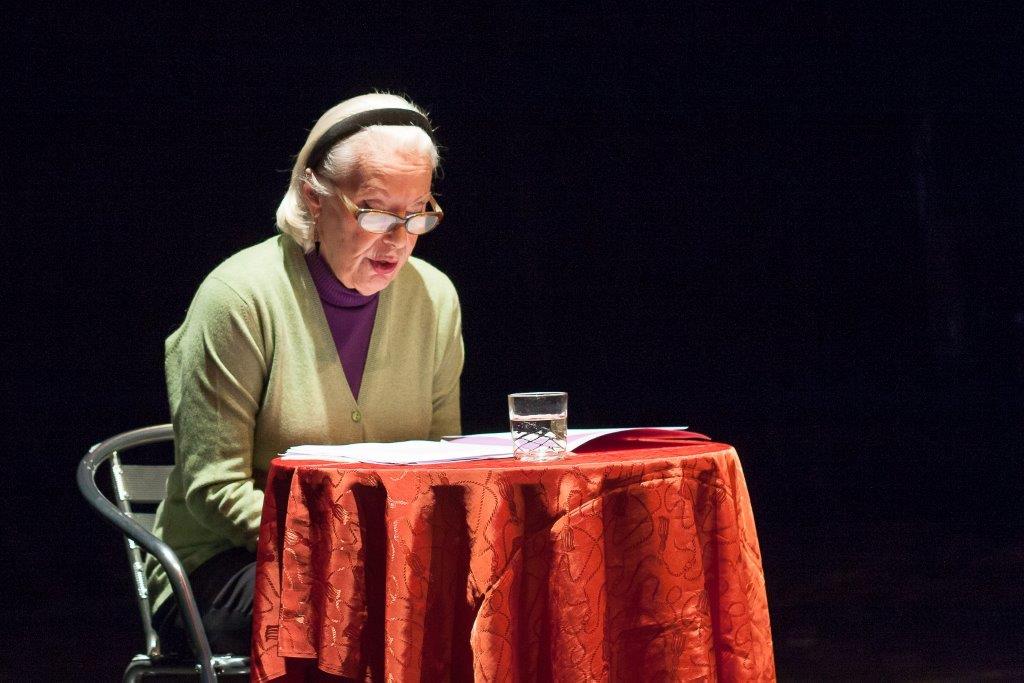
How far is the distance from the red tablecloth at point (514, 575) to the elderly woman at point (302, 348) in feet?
1.07

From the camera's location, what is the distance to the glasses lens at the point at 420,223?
2027mm

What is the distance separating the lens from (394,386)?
2.11 meters

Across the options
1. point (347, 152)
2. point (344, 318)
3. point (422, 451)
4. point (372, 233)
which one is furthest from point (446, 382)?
point (422, 451)

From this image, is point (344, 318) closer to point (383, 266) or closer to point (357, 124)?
point (383, 266)

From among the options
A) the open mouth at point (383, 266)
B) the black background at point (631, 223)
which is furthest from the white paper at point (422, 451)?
the black background at point (631, 223)

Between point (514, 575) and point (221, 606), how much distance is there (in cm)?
62

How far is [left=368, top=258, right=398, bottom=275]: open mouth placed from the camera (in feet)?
6.87

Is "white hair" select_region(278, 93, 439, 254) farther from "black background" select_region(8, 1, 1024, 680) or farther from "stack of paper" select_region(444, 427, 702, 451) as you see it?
"black background" select_region(8, 1, 1024, 680)

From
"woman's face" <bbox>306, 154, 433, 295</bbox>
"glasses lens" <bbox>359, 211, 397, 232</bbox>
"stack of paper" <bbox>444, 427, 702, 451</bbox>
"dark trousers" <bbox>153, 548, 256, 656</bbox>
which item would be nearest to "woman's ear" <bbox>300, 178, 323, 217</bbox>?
"woman's face" <bbox>306, 154, 433, 295</bbox>

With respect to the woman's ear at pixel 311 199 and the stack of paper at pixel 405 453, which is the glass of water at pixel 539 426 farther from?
the woman's ear at pixel 311 199

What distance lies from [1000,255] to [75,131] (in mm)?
3986

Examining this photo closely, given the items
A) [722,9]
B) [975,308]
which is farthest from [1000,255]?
[722,9]

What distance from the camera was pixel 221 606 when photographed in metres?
1.89

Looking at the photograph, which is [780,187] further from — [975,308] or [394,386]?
[394,386]
